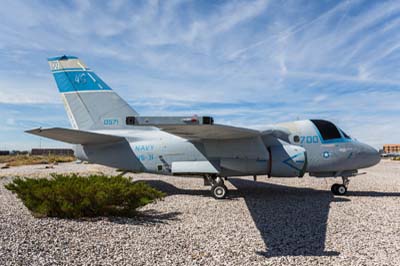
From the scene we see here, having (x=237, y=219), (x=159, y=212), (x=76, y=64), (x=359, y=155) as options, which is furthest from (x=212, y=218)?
(x=76, y=64)

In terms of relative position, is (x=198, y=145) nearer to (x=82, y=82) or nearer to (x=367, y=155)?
(x=82, y=82)

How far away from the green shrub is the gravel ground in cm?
34

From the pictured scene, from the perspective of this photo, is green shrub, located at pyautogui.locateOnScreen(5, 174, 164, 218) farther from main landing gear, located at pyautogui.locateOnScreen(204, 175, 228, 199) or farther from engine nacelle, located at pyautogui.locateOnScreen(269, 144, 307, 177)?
engine nacelle, located at pyautogui.locateOnScreen(269, 144, 307, 177)

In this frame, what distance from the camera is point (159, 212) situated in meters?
9.37

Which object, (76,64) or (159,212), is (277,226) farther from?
(76,64)

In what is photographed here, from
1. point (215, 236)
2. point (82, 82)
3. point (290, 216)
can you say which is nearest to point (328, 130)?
point (290, 216)

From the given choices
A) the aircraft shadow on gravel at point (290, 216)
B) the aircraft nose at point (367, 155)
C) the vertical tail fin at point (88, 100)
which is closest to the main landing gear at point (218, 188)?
the aircraft shadow on gravel at point (290, 216)

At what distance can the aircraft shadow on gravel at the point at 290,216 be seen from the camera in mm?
6066

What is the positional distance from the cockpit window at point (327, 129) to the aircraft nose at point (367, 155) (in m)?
1.07

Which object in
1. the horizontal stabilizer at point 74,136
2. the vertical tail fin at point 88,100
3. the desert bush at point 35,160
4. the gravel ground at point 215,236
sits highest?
the vertical tail fin at point 88,100

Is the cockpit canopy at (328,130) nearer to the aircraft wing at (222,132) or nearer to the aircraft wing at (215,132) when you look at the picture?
the aircraft wing at (222,132)

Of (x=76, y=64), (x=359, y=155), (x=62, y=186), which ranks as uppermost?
(x=76, y=64)

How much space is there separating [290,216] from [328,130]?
5.40 metres

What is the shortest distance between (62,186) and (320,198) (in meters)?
Answer: 8.87
